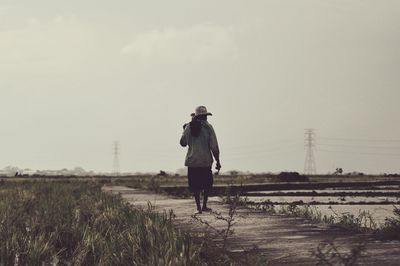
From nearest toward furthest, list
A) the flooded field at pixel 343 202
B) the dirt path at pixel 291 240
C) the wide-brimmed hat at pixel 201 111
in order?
the dirt path at pixel 291 240, the wide-brimmed hat at pixel 201 111, the flooded field at pixel 343 202

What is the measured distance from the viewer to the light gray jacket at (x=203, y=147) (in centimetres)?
1099

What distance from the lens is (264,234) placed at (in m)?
6.99

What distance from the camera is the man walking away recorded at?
A: 1099 cm

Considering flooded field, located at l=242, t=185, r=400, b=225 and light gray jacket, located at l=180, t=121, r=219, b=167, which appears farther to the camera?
flooded field, located at l=242, t=185, r=400, b=225

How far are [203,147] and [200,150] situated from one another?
0.08m

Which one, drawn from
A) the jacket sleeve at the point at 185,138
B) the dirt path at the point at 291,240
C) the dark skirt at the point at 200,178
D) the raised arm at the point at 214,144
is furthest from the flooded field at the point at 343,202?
the dirt path at the point at 291,240

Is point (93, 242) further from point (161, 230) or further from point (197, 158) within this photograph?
point (197, 158)

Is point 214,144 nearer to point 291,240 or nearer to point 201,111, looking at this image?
point 201,111

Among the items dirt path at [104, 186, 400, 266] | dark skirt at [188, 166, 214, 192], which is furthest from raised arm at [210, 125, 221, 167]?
dirt path at [104, 186, 400, 266]

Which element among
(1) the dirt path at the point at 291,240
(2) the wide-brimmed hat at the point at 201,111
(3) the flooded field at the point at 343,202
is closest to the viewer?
(1) the dirt path at the point at 291,240

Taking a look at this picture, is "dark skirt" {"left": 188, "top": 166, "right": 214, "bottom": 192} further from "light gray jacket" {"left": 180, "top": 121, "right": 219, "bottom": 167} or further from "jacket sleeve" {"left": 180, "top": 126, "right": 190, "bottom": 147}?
"jacket sleeve" {"left": 180, "top": 126, "right": 190, "bottom": 147}

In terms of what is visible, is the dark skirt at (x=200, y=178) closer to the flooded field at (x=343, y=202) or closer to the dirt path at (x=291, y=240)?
the flooded field at (x=343, y=202)

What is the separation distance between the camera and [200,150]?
11.0 m

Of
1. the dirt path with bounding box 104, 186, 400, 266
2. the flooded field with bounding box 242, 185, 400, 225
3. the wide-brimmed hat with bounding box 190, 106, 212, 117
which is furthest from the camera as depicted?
the flooded field with bounding box 242, 185, 400, 225
